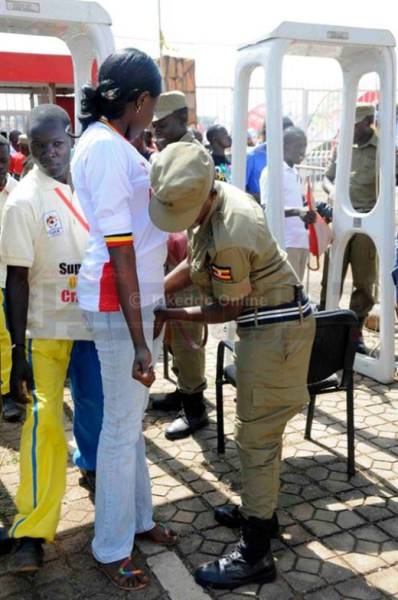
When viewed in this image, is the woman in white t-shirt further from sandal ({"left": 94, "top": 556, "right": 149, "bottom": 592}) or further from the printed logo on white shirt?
the printed logo on white shirt

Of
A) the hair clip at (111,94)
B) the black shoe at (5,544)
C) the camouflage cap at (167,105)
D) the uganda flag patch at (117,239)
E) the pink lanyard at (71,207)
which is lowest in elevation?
the black shoe at (5,544)

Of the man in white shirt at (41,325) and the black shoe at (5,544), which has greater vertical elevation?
the man in white shirt at (41,325)

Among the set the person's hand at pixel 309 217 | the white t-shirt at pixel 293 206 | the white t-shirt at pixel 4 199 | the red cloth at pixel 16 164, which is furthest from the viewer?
the red cloth at pixel 16 164

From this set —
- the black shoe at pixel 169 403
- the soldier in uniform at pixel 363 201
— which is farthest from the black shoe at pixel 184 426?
the soldier in uniform at pixel 363 201

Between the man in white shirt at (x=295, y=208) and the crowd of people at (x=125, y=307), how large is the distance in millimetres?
2320

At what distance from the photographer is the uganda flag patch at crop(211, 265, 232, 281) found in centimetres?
217

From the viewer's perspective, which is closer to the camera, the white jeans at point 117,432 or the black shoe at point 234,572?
the white jeans at point 117,432

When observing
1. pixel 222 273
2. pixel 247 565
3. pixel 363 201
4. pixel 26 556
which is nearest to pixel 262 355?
pixel 222 273

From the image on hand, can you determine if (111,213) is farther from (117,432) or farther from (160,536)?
(160,536)

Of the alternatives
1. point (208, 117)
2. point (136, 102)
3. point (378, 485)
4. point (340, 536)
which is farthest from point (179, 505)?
point (208, 117)

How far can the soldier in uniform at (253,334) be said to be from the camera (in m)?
2.21

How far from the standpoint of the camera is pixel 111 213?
2070mm

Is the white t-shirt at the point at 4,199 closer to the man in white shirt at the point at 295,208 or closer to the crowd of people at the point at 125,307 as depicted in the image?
the crowd of people at the point at 125,307

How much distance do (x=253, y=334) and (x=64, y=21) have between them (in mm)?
2177
